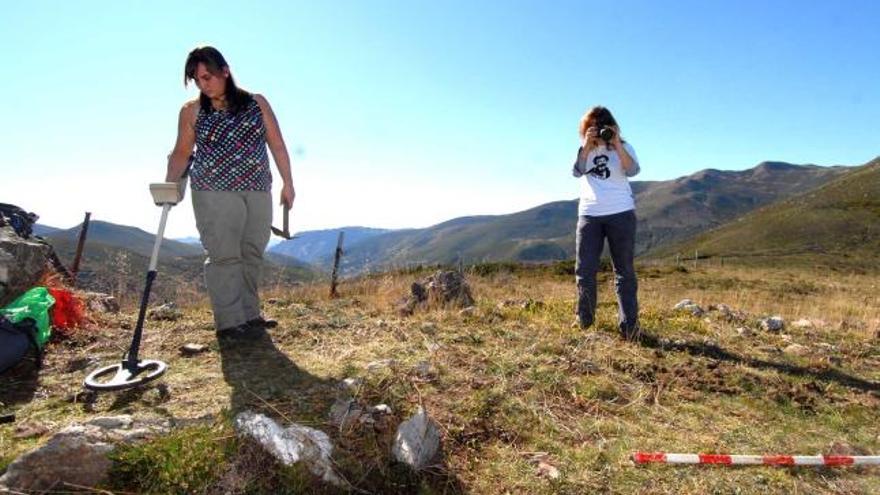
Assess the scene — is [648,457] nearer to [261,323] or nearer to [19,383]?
[261,323]

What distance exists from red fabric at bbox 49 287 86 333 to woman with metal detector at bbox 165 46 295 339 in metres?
1.28

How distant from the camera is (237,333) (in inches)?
170

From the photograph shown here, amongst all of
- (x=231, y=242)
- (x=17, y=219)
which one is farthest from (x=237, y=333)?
(x=17, y=219)

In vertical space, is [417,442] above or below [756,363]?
above

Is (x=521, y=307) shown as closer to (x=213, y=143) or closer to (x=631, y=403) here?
(x=631, y=403)

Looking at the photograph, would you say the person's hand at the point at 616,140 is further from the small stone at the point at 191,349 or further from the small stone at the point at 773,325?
the small stone at the point at 191,349

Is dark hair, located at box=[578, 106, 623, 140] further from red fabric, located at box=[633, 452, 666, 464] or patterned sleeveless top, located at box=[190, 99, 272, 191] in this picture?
red fabric, located at box=[633, 452, 666, 464]

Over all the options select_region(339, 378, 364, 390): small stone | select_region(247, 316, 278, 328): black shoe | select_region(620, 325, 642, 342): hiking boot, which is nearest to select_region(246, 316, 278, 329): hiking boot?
select_region(247, 316, 278, 328): black shoe

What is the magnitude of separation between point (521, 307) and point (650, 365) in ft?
7.53

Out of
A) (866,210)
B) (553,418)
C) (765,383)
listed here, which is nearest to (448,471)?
(553,418)

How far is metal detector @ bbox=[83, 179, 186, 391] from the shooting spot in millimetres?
3162

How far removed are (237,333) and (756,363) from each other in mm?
4075

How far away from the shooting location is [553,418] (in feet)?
10.6

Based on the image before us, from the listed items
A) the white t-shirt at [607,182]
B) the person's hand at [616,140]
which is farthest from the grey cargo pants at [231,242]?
the person's hand at [616,140]
